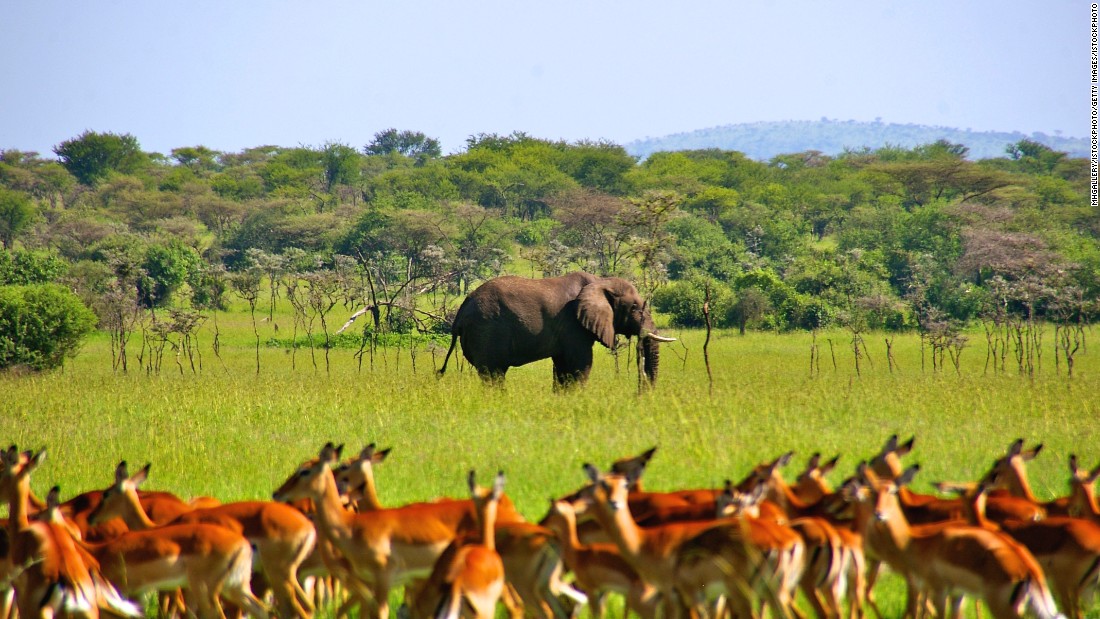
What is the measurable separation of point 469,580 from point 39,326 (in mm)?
18387

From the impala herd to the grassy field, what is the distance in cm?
248

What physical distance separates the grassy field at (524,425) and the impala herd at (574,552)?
248 cm

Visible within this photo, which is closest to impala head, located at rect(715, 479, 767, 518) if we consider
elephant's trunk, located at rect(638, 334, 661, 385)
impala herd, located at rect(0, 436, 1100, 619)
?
impala herd, located at rect(0, 436, 1100, 619)

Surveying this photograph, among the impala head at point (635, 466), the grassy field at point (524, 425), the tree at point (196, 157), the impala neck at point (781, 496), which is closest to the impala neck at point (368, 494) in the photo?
the impala head at point (635, 466)

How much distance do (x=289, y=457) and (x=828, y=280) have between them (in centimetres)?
2414

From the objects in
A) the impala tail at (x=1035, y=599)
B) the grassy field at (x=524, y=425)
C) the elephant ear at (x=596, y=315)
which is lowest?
the grassy field at (x=524, y=425)

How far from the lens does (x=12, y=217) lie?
4762cm

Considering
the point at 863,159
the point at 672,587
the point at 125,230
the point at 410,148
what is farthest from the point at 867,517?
the point at 410,148

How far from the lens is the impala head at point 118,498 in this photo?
6.47 meters

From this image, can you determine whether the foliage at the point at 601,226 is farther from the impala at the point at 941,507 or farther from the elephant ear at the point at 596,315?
the impala at the point at 941,507

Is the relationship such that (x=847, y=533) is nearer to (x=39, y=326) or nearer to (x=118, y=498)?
(x=118, y=498)

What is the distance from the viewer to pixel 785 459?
634cm

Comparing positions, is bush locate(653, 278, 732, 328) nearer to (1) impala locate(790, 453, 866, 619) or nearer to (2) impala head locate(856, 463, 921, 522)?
(1) impala locate(790, 453, 866, 619)

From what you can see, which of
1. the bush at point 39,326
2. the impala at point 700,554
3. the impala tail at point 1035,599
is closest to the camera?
the impala tail at point 1035,599
